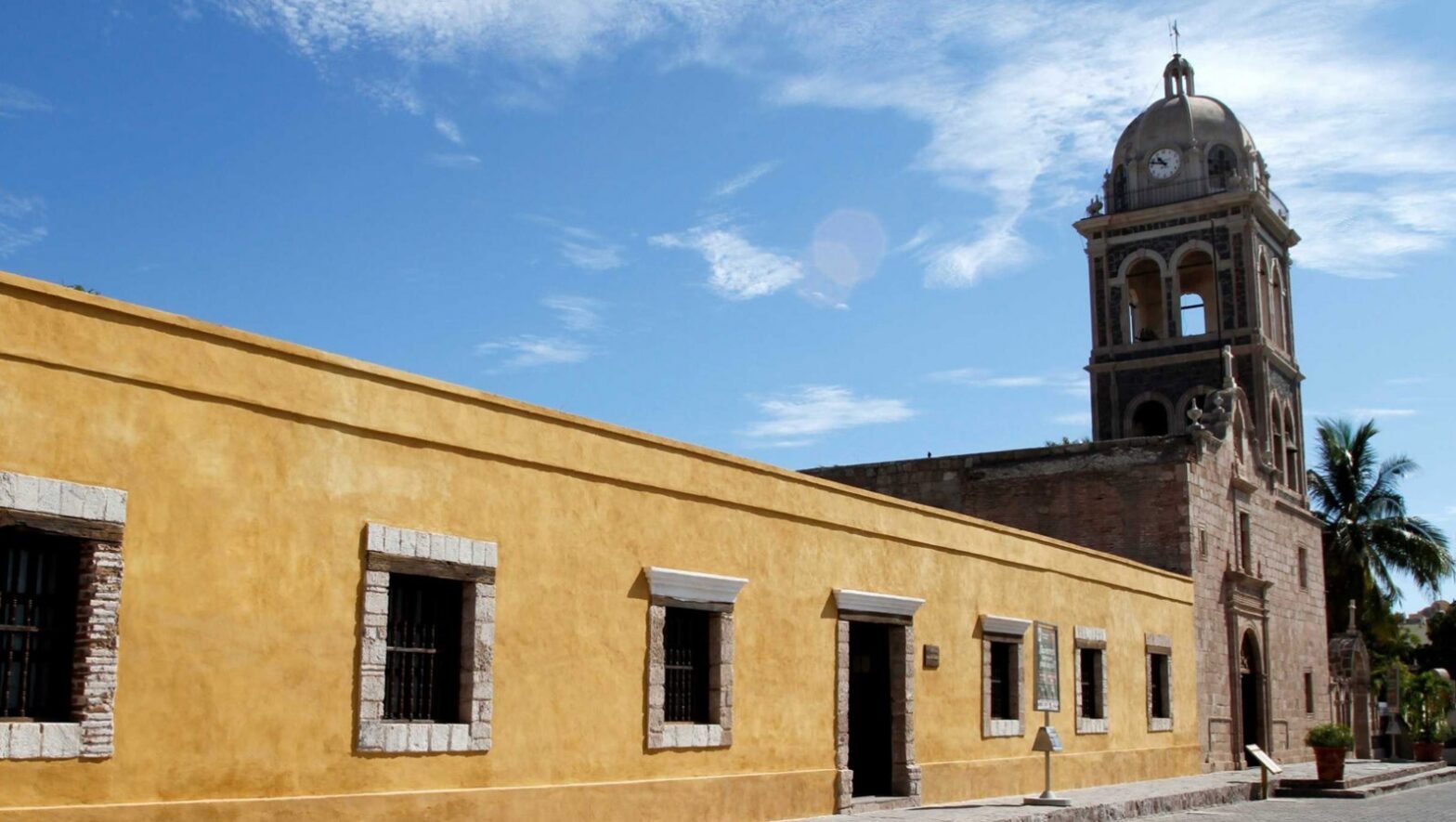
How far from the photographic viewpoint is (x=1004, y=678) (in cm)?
1841

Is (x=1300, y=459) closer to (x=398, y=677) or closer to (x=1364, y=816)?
(x=1364, y=816)

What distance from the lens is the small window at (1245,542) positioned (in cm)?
2841

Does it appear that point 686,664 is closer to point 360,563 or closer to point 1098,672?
point 360,563

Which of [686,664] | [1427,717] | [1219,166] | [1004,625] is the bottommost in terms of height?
[1427,717]

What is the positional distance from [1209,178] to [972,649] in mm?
23773

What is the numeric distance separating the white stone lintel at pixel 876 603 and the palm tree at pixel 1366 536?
103ft

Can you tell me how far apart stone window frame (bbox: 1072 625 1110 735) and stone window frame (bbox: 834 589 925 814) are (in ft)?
15.5

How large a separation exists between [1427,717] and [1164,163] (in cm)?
1493

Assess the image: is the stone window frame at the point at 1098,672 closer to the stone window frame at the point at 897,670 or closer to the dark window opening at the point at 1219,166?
the stone window frame at the point at 897,670

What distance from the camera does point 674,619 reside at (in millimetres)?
13055

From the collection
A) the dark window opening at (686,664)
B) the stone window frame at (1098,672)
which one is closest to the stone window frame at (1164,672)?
the stone window frame at (1098,672)

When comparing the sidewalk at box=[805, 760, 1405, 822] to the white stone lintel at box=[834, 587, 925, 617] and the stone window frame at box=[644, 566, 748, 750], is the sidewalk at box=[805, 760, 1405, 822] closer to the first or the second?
the stone window frame at box=[644, 566, 748, 750]

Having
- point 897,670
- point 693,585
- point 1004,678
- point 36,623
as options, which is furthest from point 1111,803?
point 36,623

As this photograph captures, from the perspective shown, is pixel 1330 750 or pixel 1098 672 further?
pixel 1330 750
